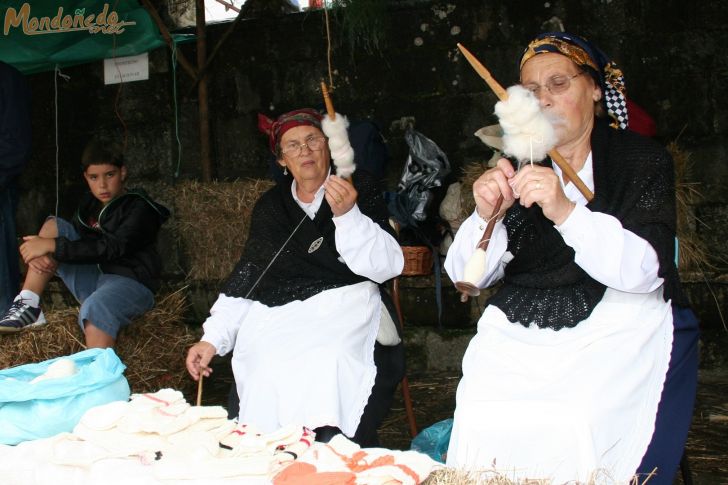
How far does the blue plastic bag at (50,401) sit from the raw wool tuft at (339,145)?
1.21 metres

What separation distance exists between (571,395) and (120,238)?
112 inches

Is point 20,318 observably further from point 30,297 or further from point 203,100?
point 203,100

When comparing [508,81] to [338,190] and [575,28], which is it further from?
[338,190]

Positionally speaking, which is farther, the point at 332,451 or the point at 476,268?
the point at 476,268

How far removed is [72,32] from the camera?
570 cm

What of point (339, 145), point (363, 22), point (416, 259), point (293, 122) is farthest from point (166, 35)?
point (339, 145)

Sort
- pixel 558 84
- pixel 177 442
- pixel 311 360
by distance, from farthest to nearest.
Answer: pixel 311 360
pixel 558 84
pixel 177 442

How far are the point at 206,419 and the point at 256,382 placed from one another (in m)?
0.89

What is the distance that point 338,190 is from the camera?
3.12m

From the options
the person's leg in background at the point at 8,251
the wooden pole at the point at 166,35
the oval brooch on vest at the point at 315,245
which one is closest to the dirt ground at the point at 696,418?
the oval brooch on vest at the point at 315,245

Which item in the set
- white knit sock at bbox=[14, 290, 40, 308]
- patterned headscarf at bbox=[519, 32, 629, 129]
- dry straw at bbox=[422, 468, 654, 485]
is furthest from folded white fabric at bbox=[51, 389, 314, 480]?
white knit sock at bbox=[14, 290, 40, 308]

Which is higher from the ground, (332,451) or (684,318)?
(684,318)

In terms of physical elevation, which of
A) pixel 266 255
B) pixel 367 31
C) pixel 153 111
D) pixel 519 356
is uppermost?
pixel 367 31

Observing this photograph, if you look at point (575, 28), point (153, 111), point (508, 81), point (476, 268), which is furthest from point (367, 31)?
point (476, 268)
